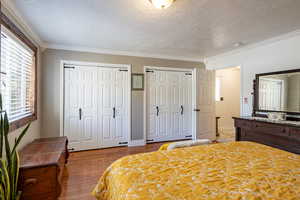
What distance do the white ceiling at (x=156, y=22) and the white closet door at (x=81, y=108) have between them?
0.65 metres

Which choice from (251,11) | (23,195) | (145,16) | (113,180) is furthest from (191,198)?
(251,11)

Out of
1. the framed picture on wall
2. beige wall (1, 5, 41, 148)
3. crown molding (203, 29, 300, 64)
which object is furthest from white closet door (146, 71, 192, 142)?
beige wall (1, 5, 41, 148)

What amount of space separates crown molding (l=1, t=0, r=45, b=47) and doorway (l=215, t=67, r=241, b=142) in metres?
5.19

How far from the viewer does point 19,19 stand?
2.11m

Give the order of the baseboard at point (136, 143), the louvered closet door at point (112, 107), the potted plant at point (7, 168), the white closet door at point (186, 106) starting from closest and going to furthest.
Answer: the potted plant at point (7, 168) → the louvered closet door at point (112, 107) → the baseboard at point (136, 143) → the white closet door at point (186, 106)

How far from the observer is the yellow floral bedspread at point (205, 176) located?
937 mm

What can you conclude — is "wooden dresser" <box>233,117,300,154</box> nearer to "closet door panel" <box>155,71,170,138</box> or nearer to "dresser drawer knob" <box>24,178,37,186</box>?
"closet door panel" <box>155,71,170,138</box>

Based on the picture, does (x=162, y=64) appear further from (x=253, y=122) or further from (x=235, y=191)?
(x=235, y=191)

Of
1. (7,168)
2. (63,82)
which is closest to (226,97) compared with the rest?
(63,82)

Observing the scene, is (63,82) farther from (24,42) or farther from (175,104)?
(175,104)

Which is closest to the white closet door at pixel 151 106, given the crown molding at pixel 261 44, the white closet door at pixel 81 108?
the white closet door at pixel 81 108

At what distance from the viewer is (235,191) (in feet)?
3.15

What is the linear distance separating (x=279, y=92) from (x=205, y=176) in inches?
106

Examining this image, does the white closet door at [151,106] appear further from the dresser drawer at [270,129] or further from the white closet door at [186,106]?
the dresser drawer at [270,129]
